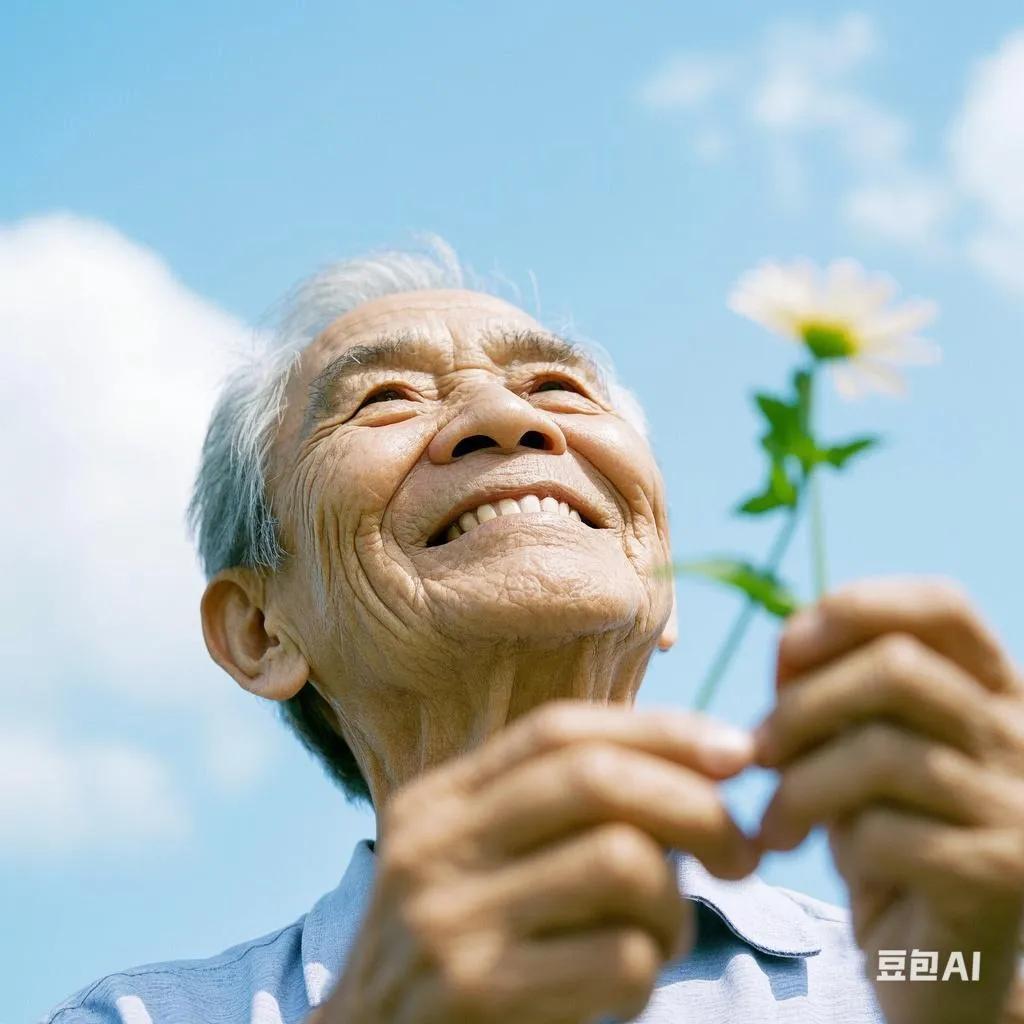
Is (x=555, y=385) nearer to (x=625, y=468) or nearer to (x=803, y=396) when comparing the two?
(x=625, y=468)

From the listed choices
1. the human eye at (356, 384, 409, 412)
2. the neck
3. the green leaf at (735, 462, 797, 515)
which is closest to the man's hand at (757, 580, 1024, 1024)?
the green leaf at (735, 462, 797, 515)

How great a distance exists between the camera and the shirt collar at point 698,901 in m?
2.63

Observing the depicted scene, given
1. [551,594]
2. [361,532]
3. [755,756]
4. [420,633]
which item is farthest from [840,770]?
[361,532]

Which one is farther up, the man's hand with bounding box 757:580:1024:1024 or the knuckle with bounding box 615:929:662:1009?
the man's hand with bounding box 757:580:1024:1024

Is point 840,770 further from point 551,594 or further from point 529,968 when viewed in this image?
point 551,594

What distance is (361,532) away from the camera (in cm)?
294

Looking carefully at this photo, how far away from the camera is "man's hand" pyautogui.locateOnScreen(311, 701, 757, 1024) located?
1.25 m

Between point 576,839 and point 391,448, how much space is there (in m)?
1.79

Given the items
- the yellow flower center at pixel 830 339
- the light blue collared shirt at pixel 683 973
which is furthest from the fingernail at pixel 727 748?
the light blue collared shirt at pixel 683 973

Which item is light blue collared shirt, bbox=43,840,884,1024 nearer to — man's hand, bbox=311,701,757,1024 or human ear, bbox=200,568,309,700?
human ear, bbox=200,568,309,700

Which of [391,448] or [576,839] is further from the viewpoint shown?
[391,448]

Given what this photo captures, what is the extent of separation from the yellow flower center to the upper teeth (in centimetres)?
149

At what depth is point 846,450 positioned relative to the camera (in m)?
1.33

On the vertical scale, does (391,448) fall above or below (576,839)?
above
